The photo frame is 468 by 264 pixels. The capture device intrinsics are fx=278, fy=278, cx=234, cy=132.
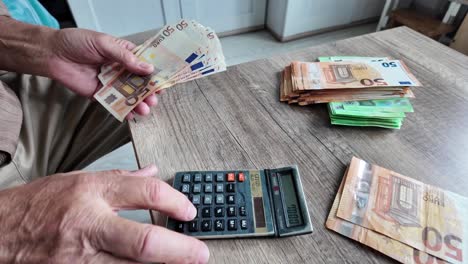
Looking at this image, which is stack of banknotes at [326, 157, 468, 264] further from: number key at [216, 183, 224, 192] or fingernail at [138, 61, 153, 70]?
fingernail at [138, 61, 153, 70]

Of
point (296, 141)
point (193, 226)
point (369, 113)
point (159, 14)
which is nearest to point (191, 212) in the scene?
point (193, 226)

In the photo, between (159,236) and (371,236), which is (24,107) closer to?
(159,236)

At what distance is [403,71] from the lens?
0.62 m

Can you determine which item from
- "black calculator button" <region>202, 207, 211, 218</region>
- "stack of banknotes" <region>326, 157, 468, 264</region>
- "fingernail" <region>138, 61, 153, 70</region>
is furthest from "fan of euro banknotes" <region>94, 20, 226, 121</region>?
"stack of banknotes" <region>326, 157, 468, 264</region>

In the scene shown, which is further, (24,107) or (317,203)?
(24,107)

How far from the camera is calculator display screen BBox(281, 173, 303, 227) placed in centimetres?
39

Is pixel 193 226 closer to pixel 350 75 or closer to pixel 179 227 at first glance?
pixel 179 227

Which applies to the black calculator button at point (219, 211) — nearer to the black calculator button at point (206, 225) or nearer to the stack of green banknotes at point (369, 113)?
the black calculator button at point (206, 225)

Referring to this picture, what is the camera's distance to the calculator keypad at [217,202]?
38cm

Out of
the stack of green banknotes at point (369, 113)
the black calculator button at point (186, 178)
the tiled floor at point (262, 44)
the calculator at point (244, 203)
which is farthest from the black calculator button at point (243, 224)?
the tiled floor at point (262, 44)

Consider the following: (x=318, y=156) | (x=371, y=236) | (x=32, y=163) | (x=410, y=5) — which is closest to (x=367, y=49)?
(x=318, y=156)

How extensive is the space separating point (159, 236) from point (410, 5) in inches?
112

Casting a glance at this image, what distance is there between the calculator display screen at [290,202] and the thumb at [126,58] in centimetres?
40

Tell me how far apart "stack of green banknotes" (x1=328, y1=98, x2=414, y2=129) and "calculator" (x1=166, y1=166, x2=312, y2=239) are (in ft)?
0.56
